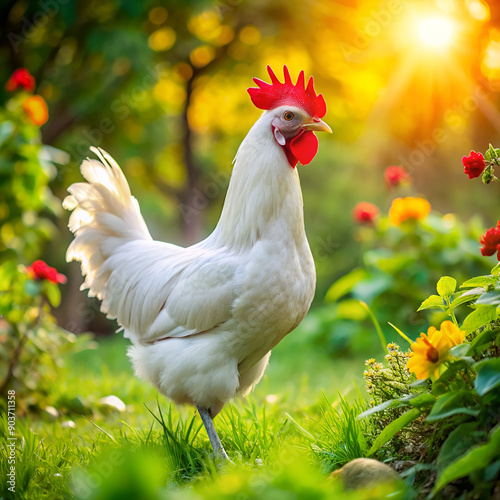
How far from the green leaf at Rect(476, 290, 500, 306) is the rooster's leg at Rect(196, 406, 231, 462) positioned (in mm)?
1505

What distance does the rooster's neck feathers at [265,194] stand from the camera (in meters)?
2.82

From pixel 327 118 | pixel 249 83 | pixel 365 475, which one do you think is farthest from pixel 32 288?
pixel 327 118

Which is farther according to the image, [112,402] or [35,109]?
[35,109]

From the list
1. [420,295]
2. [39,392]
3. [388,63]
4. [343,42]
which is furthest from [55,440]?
[388,63]

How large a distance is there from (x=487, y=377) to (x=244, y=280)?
1.27 meters

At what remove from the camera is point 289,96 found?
115 inches

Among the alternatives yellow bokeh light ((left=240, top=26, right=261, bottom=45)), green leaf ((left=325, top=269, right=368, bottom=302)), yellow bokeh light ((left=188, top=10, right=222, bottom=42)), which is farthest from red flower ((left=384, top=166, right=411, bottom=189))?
yellow bokeh light ((left=240, top=26, right=261, bottom=45))

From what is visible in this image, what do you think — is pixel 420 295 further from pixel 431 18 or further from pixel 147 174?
pixel 147 174

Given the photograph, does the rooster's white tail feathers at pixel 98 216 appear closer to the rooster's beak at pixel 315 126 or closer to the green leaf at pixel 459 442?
the rooster's beak at pixel 315 126

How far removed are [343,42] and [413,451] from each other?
8.15m

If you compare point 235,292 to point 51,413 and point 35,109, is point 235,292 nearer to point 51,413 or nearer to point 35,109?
point 51,413

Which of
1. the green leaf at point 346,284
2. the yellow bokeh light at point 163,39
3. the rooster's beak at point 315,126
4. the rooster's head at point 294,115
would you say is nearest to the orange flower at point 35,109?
the rooster's head at point 294,115

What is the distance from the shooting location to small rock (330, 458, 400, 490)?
2008 millimetres

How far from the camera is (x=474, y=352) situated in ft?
6.98
